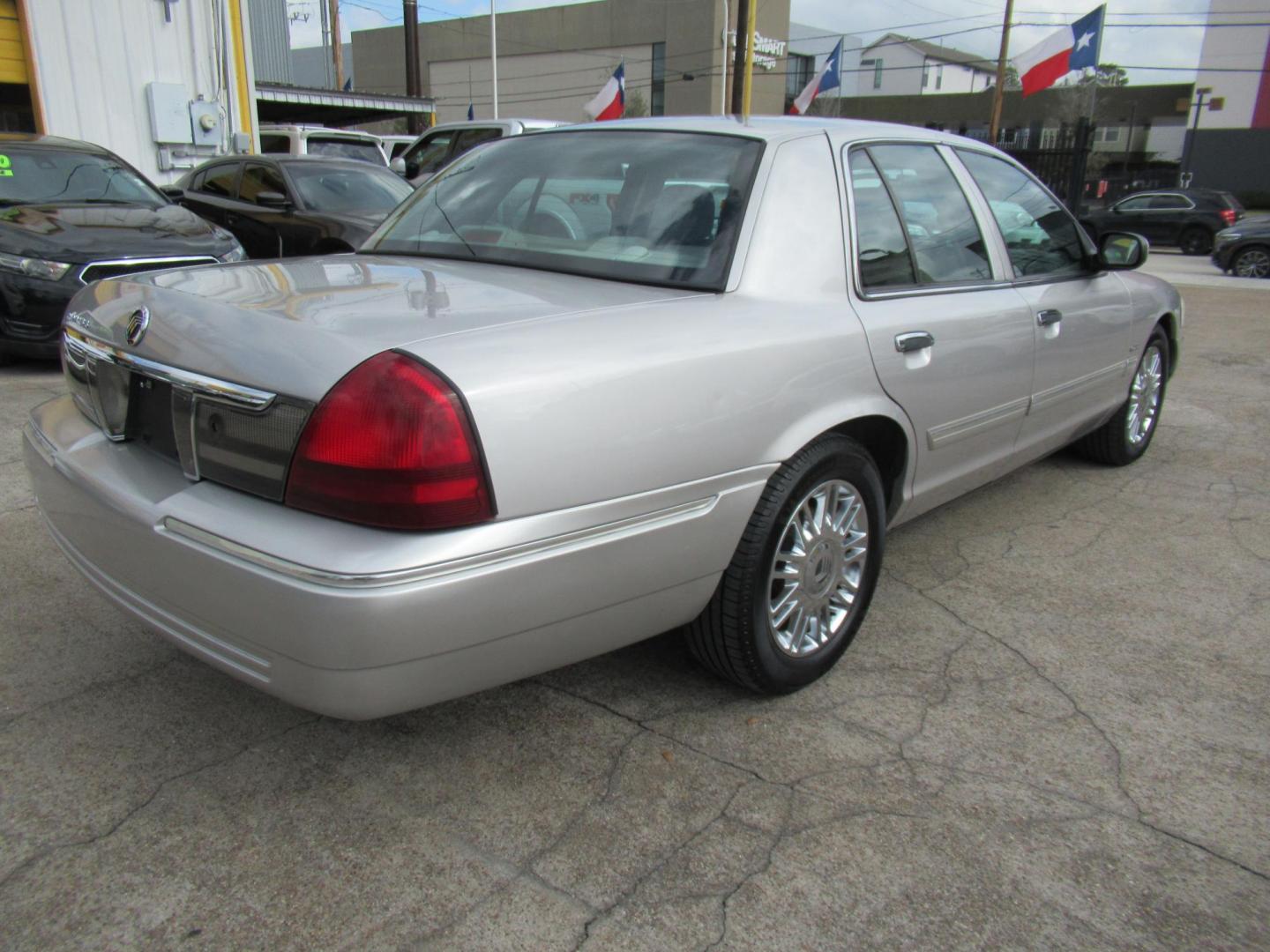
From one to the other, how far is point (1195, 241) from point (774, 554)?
2343 centimetres

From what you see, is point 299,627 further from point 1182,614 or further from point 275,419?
point 1182,614

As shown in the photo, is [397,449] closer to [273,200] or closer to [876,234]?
[876,234]

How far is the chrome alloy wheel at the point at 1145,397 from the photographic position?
4895mm

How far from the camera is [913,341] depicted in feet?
9.51

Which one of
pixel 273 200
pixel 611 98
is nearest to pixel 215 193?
pixel 273 200

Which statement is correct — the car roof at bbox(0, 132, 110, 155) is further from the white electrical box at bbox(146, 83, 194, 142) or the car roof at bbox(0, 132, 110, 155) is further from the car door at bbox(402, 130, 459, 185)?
the white electrical box at bbox(146, 83, 194, 142)

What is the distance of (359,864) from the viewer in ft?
6.80

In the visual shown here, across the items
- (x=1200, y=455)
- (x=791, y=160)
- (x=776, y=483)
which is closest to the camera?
(x=776, y=483)

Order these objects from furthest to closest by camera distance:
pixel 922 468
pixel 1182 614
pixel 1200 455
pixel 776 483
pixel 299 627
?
1. pixel 1200 455
2. pixel 1182 614
3. pixel 922 468
4. pixel 776 483
5. pixel 299 627

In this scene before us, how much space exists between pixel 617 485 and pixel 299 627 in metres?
0.68

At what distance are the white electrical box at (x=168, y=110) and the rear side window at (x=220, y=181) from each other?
151 inches

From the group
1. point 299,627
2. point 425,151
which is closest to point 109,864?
point 299,627

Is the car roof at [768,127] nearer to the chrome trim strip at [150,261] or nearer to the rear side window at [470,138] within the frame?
the chrome trim strip at [150,261]

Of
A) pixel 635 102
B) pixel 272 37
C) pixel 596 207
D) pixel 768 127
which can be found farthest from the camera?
pixel 635 102
